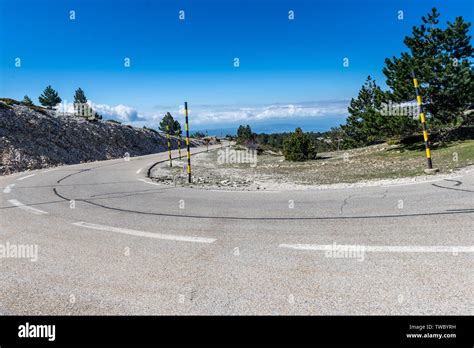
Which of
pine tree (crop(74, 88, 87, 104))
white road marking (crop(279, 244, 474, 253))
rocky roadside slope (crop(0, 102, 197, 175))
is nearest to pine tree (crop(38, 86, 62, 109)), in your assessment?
pine tree (crop(74, 88, 87, 104))

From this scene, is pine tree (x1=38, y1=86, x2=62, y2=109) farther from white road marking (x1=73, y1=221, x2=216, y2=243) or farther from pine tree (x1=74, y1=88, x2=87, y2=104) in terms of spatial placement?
white road marking (x1=73, y1=221, x2=216, y2=243)

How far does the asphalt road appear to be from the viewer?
2818 millimetres

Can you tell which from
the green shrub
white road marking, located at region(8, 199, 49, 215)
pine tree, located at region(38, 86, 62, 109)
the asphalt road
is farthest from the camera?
pine tree, located at region(38, 86, 62, 109)

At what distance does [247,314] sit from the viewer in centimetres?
264

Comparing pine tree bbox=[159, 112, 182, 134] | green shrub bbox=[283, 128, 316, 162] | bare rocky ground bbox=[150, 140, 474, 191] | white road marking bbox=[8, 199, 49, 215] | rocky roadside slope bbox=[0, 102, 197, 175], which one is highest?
pine tree bbox=[159, 112, 182, 134]

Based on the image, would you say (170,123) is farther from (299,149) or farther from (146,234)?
(146,234)

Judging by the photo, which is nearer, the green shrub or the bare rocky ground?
the bare rocky ground

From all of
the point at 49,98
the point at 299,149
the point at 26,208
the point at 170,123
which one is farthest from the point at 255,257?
the point at 170,123

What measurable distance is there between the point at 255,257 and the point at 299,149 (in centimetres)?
2008

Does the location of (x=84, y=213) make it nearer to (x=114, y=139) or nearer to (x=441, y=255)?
(x=441, y=255)

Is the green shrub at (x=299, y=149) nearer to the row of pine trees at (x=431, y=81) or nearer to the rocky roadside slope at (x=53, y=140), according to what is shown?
the row of pine trees at (x=431, y=81)

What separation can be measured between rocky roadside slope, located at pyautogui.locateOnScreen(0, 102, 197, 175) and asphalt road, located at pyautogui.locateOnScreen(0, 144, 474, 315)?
20665 mm

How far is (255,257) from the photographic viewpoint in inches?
151

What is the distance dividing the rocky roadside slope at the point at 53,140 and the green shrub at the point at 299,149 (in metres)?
20.3
